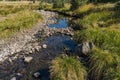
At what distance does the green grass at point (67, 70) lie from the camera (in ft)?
50.2

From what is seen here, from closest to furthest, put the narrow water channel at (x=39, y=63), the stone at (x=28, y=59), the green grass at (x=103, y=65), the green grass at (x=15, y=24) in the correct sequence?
the green grass at (x=103, y=65)
the narrow water channel at (x=39, y=63)
the stone at (x=28, y=59)
the green grass at (x=15, y=24)

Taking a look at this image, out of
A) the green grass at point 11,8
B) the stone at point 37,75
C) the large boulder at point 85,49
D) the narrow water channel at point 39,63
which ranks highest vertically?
the large boulder at point 85,49

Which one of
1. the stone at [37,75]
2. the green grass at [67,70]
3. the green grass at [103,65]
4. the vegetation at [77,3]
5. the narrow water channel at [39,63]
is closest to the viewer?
the green grass at [103,65]

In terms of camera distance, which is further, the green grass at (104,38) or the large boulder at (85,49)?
the large boulder at (85,49)

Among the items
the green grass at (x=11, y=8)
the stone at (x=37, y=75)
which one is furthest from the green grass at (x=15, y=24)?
the green grass at (x=11, y=8)

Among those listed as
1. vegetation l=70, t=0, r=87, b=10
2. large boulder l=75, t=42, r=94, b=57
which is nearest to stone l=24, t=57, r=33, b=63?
large boulder l=75, t=42, r=94, b=57

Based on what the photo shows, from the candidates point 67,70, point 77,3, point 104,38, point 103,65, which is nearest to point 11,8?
point 77,3

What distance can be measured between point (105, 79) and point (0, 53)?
39.4 ft

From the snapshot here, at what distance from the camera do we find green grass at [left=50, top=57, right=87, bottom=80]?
1530 cm

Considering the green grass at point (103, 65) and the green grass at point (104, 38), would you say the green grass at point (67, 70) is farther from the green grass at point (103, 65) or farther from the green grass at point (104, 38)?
the green grass at point (104, 38)

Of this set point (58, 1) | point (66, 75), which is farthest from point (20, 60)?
point (58, 1)

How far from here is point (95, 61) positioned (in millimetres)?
16625

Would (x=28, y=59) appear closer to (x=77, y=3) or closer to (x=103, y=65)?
(x=103, y=65)

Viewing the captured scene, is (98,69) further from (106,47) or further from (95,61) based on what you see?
(106,47)
